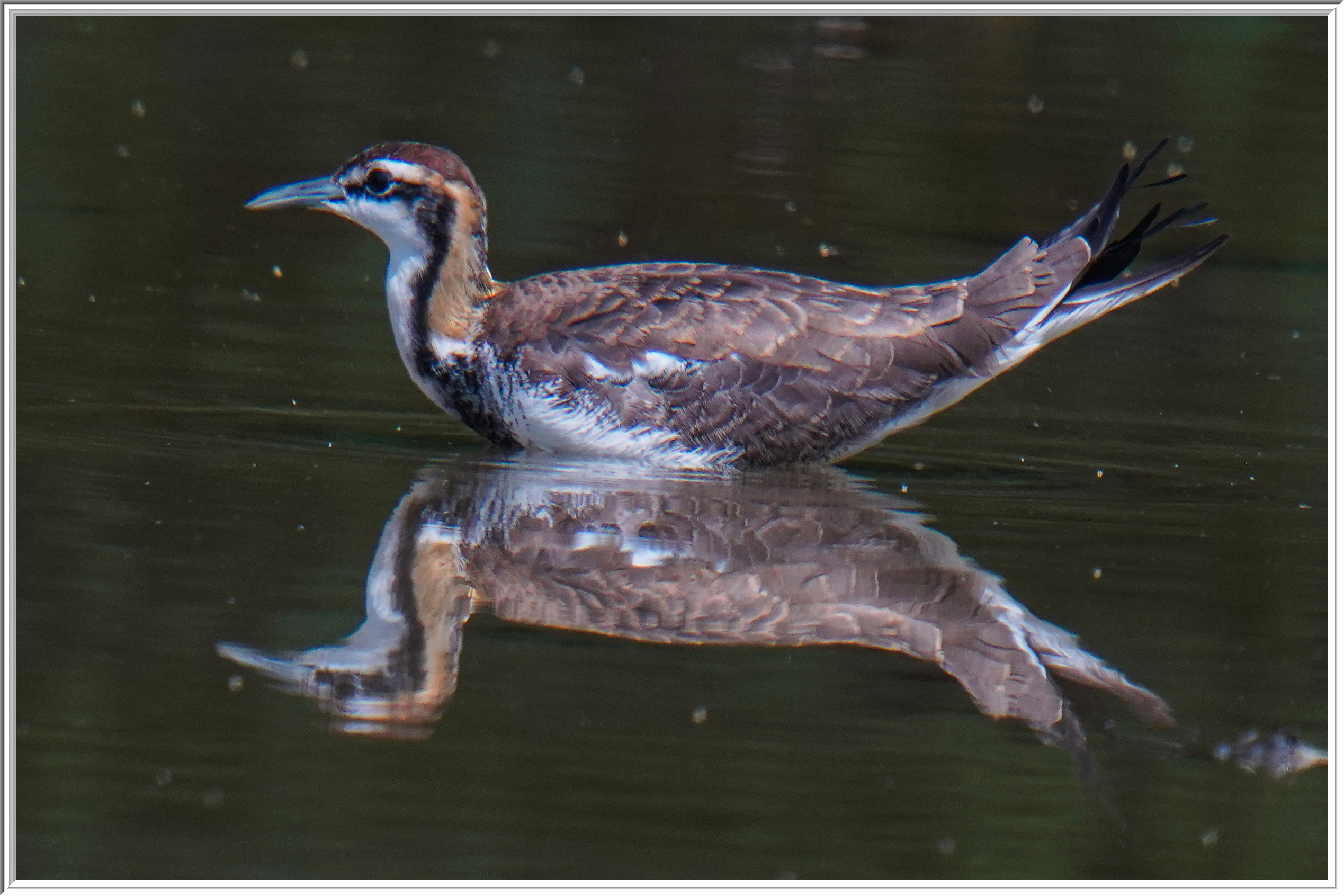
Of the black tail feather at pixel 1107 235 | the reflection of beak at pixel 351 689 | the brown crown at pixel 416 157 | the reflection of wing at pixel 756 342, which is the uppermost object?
the brown crown at pixel 416 157

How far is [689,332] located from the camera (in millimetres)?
9508

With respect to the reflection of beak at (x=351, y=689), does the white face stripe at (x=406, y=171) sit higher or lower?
higher

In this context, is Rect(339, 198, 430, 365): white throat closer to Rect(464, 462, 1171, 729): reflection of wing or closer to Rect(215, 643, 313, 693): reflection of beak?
Rect(464, 462, 1171, 729): reflection of wing

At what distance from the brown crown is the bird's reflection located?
1.45 meters

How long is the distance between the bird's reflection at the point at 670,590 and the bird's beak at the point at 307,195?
1.48 metres

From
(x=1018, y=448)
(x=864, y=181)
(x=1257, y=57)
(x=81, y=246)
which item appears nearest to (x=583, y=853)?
(x=1018, y=448)

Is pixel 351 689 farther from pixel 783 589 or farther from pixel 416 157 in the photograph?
pixel 416 157

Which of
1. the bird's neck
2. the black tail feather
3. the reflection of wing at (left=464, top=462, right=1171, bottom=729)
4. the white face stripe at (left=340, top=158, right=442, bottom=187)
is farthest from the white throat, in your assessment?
the black tail feather

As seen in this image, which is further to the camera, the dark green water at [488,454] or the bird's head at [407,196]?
the bird's head at [407,196]

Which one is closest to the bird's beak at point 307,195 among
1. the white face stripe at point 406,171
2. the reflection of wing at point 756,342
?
the white face stripe at point 406,171

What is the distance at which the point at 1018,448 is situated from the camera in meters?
10.0

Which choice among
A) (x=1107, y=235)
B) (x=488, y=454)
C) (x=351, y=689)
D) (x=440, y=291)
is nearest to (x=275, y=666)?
(x=351, y=689)

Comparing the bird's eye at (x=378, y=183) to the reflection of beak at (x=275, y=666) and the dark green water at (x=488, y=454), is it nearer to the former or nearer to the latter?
the dark green water at (x=488, y=454)

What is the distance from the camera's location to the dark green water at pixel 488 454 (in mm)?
5980
